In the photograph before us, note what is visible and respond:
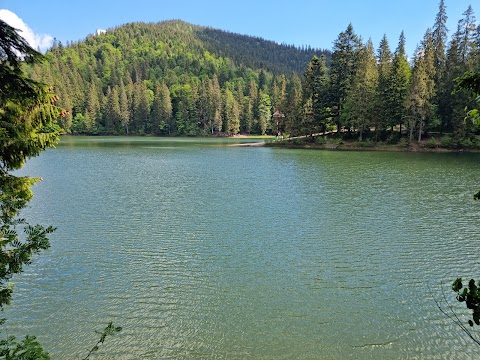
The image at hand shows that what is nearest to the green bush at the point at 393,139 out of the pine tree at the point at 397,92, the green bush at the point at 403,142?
the green bush at the point at 403,142

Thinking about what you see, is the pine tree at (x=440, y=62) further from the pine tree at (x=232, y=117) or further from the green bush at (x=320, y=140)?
the pine tree at (x=232, y=117)

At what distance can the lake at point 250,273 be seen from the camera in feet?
26.7

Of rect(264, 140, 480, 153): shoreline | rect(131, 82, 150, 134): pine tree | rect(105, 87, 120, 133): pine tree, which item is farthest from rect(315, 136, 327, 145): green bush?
rect(105, 87, 120, 133): pine tree

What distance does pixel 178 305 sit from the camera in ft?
31.6

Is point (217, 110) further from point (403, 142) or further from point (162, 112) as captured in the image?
point (403, 142)

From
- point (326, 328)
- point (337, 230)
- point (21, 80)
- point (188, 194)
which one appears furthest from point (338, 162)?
point (21, 80)

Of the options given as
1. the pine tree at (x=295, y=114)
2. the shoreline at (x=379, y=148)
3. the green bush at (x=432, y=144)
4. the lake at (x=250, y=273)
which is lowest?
the lake at (x=250, y=273)

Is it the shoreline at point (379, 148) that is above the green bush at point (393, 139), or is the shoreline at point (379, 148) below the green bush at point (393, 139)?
below

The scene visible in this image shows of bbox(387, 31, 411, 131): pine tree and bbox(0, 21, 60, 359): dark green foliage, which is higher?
bbox(387, 31, 411, 131): pine tree

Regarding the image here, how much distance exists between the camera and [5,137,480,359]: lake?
8125 millimetres

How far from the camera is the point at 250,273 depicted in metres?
11.6

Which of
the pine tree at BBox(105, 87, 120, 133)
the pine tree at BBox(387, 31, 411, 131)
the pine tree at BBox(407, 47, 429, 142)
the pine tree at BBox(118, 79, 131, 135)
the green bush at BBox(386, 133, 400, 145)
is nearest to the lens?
the pine tree at BBox(407, 47, 429, 142)

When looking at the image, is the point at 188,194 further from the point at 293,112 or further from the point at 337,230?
the point at 293,112

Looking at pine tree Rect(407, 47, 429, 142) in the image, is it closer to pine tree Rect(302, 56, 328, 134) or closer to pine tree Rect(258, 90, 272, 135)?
pine tree Rect(302, 56, 328, 134)
